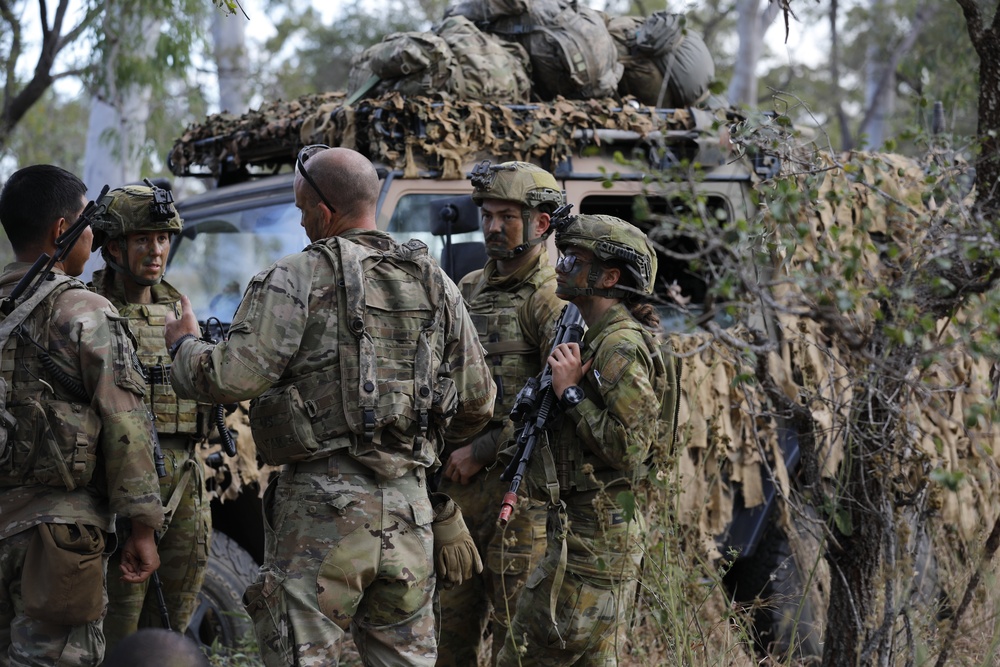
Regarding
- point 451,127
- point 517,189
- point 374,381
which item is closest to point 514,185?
point 517,189

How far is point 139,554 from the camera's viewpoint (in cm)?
337

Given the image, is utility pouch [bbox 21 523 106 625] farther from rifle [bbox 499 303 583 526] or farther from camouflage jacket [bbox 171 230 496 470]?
rifle [bbox 499 303 583 526]

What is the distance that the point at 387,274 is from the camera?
10.6 feet

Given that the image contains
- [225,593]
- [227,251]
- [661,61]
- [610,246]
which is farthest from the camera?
[661,61]

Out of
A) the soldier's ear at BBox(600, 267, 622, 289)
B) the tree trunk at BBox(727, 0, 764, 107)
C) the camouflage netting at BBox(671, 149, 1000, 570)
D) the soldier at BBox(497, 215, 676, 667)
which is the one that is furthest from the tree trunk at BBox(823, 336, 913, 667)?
the tree trunk at BBox(727, 0, 764, 107)

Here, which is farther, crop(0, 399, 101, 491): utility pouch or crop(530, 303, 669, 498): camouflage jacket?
crop(530, 303, 669, 498): camouflage jacket

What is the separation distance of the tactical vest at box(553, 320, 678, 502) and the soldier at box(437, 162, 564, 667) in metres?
0.44

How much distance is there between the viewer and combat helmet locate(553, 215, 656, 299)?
355 cm

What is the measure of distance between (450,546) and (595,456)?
54 cm

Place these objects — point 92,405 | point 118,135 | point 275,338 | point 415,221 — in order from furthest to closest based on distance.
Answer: point 118,135, point 415,221, point 92,405, point 275,338

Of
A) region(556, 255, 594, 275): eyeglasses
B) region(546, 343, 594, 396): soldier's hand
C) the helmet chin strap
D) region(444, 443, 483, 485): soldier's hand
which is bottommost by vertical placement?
region(444, 443, 483, 485): soldier's hand

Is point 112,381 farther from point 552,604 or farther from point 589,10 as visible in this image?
point 589,10

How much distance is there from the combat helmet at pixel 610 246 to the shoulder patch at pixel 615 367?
216 millimetres

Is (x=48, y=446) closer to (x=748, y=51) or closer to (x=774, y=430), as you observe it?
(x=774, y=430)
